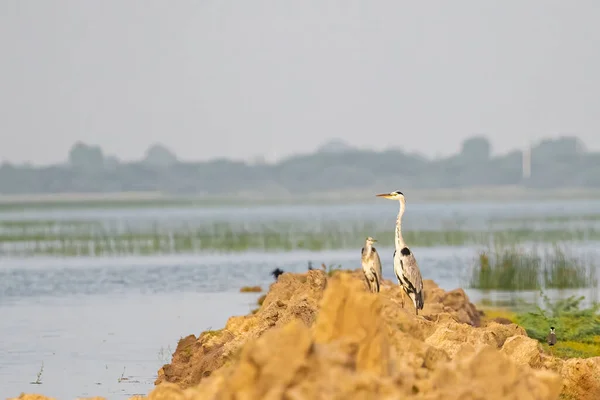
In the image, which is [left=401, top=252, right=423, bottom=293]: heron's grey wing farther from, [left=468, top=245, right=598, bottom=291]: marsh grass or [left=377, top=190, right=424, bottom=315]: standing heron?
[left=468, top=245, right=598, bottom=291]: marsh grass

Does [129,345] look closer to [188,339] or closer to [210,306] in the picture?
[188,339]

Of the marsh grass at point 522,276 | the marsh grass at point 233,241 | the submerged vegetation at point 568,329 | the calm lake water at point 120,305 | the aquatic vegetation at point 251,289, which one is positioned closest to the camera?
the calm lake water at point 120,305

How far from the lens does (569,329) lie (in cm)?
1775

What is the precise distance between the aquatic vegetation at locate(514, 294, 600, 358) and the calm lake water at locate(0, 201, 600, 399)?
193 inches

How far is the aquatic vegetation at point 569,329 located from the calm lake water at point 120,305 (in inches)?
193

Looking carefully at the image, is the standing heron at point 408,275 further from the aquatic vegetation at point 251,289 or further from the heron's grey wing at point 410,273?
the aquatic vegetation at point 251,289

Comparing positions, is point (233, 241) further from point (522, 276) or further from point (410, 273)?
point (410, 273)

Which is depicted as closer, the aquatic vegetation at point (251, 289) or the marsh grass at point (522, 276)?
→ the marsh grass at point (522, 276)

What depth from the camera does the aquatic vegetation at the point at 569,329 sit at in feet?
53.8

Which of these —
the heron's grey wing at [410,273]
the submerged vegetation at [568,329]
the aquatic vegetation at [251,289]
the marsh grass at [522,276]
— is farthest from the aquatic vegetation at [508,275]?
the heron's grey wing at [410,273]

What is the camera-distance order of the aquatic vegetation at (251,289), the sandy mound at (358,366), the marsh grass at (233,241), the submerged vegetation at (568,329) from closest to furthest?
the sandy mound at (358,366)
the submerged vegetation at (568,329)
the aquatic vegetation at (251,289)
the marsh grass at (233,241)

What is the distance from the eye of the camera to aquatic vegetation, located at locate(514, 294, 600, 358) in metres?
16.4

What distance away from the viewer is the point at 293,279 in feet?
52.3

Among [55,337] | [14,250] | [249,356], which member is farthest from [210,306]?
[14,250]
